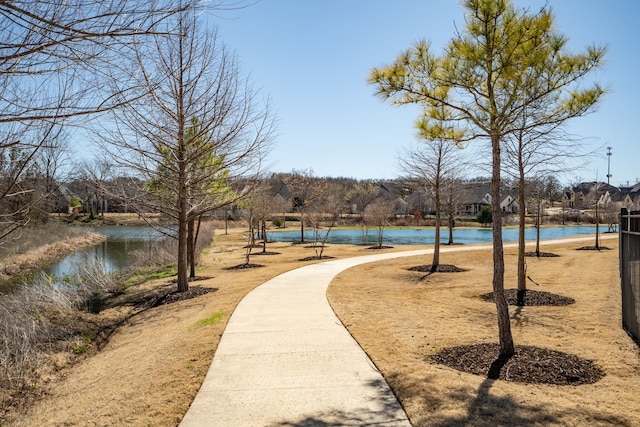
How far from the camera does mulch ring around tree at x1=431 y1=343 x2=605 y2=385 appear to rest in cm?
602

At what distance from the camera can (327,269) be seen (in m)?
17.1

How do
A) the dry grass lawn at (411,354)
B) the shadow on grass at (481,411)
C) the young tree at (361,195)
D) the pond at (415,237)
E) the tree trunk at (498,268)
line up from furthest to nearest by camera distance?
the young tree at (361,195), the pond at (415,237), the tree trunk at (498,268), the dry grass lawn at (411,354), the shadow on grass at (481,411)

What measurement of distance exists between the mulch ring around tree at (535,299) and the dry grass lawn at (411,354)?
1.28 ft

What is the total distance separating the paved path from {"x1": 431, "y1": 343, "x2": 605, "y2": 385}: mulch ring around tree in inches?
49.9

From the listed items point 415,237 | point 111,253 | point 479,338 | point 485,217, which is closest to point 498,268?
point 479,338

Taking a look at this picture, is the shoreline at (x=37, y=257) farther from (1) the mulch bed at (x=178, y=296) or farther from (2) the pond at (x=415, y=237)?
(2) the pond at (x=415, y=237)

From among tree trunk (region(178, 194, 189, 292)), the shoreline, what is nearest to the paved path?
tree trunk (region(178, 194, 189, 292))

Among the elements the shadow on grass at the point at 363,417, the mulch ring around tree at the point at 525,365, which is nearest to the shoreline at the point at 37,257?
the mulch ring around tree at the point at 525,365

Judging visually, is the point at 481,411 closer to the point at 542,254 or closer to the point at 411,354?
the point at 411,354

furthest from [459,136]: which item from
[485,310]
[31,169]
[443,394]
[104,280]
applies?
[104,280]

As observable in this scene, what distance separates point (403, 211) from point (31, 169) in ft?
238

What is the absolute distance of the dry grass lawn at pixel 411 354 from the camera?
4.97 metres

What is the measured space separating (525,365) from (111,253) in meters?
28.0

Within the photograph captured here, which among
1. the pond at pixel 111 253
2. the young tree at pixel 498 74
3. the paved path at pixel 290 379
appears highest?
the young tree at pixel 498 74
